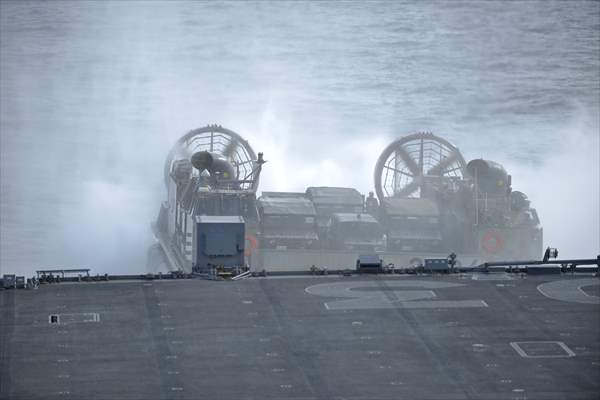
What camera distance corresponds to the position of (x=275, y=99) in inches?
4990

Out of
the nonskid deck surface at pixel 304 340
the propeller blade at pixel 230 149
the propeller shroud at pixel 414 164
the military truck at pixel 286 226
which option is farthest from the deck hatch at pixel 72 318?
the propeller shroud at pixel 414 164

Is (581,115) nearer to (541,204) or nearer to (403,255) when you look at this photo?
(541,204)

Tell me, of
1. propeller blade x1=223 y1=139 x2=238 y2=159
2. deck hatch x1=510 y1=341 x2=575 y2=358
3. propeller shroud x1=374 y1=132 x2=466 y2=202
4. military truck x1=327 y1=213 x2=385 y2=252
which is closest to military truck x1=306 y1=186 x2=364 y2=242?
military truck x1=327 y1=213 x2=385 y2=252

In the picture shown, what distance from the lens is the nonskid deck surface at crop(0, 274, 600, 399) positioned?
109 ft

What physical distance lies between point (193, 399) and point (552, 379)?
9.07 meters

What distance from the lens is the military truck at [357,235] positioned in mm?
57375

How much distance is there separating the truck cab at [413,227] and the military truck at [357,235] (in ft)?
3.84

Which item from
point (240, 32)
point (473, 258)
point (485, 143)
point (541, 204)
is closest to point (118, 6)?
point (240, 32)

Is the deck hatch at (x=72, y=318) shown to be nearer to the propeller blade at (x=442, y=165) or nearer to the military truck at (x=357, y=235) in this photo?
the military truck at (x=357, y=235)

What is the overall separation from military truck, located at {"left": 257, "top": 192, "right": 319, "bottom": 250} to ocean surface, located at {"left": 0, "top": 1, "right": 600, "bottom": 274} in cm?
1349

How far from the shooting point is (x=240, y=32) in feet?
477

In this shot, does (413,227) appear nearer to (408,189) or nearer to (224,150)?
(408,189)

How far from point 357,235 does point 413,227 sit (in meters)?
3.07

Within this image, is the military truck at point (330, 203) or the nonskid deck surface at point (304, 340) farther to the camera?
the military truck at point (330, 203)
